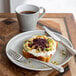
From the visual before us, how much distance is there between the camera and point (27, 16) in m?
1.01

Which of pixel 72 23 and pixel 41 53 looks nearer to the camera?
pixel 41 53

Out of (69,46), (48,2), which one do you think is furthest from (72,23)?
(48,2)

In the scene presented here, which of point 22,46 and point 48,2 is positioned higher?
point 22,46

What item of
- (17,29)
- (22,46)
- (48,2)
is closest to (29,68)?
(22,46)

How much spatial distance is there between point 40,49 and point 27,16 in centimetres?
24

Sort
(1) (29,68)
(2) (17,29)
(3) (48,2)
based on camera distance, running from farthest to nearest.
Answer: (3) (48,2)
(2) (17,29)
(1) (29,68)

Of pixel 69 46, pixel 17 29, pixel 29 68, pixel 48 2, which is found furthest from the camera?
pixel 48 2

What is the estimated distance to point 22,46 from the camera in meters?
0.94

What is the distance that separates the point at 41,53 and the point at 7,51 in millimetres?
160

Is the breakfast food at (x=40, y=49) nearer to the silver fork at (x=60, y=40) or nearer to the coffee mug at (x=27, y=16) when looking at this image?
the silver fork at (x=60, y=40)

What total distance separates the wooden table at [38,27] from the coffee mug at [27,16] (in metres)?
0.05

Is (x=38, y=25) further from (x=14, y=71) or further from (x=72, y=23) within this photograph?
(x=14, y=71)

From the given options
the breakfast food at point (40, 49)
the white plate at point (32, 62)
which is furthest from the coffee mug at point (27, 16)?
the breakfast food at point (40, 49)

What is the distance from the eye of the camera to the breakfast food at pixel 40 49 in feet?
2.70
